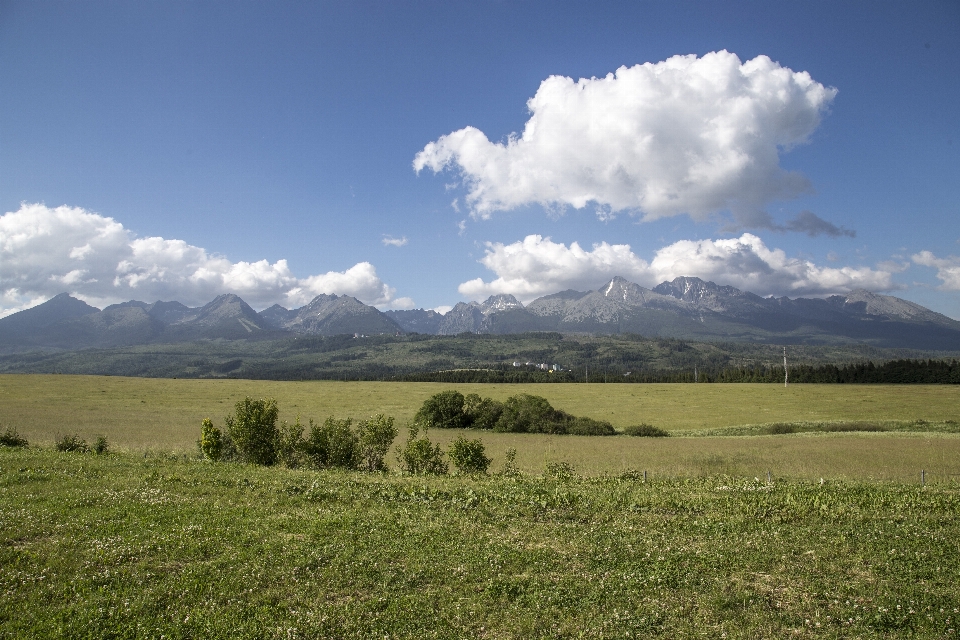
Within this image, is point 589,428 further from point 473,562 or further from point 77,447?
point 473,562

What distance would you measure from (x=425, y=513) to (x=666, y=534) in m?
6.81

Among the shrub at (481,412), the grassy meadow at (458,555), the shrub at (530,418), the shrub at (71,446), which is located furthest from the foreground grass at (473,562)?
the shrub at (481,412)

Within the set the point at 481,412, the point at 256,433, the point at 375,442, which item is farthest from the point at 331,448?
the point at 481,412

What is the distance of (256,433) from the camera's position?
30031 millimetres

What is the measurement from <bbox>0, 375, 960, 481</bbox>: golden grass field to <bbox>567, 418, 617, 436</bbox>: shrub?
4364 mm

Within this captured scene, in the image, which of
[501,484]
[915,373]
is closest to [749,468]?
[501,484]

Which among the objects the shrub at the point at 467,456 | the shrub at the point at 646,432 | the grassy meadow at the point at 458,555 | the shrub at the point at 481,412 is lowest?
the shrub at the point at 646,432

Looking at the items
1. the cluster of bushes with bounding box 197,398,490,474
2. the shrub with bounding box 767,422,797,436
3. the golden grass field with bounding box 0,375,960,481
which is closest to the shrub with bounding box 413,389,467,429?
the golden grass field with bounding box 0,375,960,481

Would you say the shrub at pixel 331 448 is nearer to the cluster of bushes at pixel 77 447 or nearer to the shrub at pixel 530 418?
the cluster of bushes at pixel 77 447

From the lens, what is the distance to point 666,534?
44.2ft

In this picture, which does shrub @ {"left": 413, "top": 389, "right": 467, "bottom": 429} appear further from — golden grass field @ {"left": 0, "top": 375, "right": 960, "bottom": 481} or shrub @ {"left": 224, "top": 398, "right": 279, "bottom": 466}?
shrub @ {"left": 224, "top": 398, "right": 279, "bottom": 466}

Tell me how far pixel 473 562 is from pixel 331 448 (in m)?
20.1

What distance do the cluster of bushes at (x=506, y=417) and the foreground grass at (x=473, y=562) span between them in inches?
1804

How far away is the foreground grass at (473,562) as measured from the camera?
29.2ft
